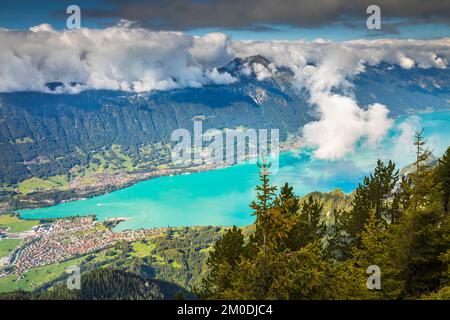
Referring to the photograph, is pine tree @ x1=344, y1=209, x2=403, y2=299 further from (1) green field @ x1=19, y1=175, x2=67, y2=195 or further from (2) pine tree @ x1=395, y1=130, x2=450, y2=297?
(1) green field @ x1=19, y1=175, x2=67, y2=195

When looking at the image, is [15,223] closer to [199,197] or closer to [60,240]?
[60,240]

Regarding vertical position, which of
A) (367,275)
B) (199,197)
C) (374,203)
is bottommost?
(199,197)

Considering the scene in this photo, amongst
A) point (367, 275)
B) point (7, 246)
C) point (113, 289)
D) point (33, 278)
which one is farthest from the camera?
point (7, 246)

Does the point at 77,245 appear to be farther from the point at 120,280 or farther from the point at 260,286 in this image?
the point at 260,286

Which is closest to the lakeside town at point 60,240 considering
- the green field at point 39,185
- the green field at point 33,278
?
the green field at point 33,278

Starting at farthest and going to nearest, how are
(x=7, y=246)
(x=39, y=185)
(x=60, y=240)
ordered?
(x=39, y=185)
(x=60, y=240)
(x=7, y=246)

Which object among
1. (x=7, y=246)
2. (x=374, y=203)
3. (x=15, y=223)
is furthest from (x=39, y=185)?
(x=374, y=203)
